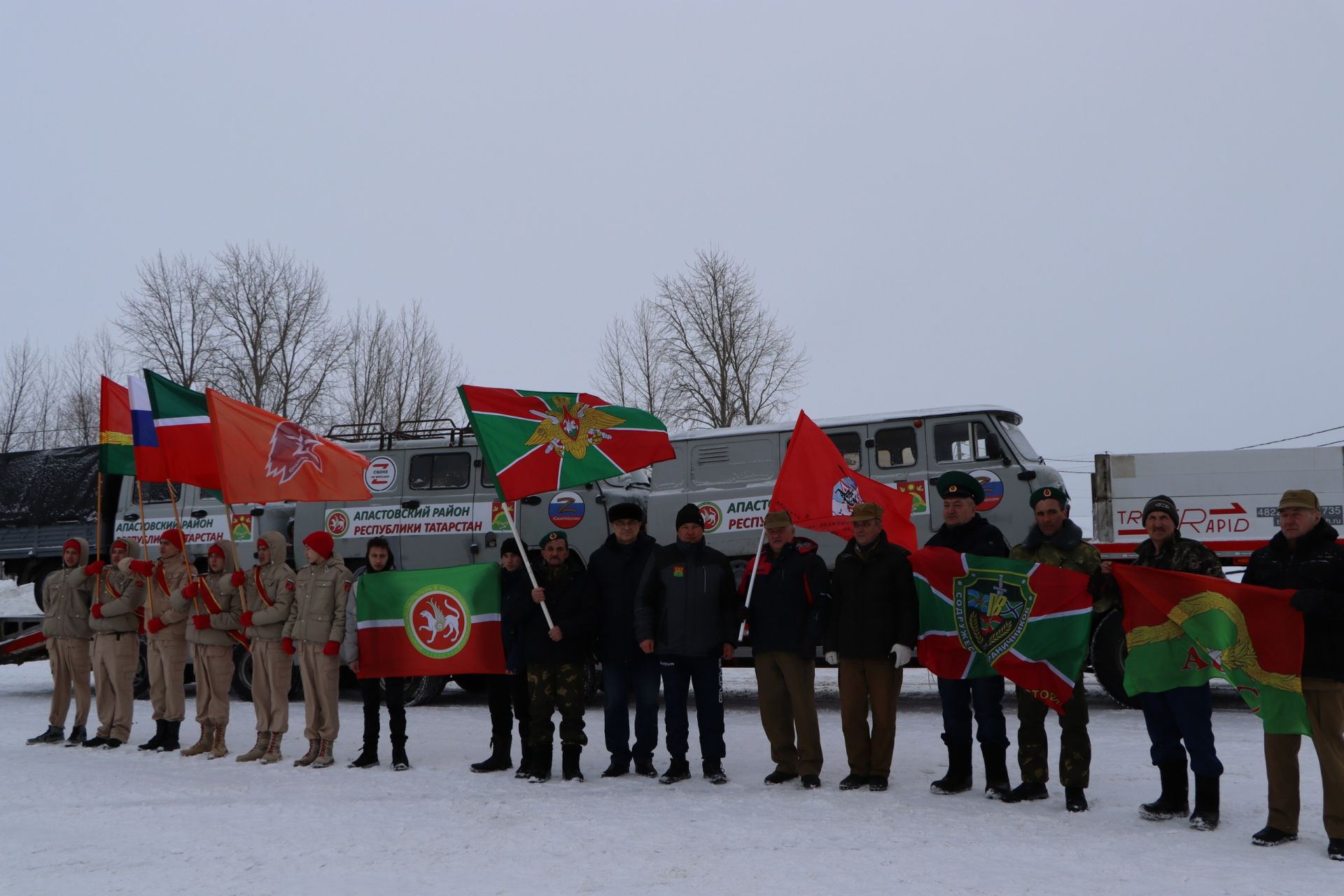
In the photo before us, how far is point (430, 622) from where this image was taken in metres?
9.15

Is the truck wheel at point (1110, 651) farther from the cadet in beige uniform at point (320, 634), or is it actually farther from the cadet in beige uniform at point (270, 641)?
the cadet in beige uniform at point (270, 641)

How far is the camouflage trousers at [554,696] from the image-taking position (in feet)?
26.7

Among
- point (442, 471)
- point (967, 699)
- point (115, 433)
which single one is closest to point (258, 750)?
point (115, 433)

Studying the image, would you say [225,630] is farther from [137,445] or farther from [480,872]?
[480,872]

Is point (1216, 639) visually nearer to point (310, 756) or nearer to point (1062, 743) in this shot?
point (1062, 743)

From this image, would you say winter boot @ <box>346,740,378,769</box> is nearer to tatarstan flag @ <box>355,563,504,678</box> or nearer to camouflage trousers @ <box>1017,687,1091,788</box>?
tatarstan flag @ <box>355,563,504,678</box>

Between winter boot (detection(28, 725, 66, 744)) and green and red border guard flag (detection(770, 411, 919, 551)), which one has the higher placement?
green and red border guard flag (detection(770, 411, 919, 551))

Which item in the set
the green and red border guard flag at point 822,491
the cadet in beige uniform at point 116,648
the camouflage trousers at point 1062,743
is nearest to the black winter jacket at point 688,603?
the green and red border guard flag at point 822,491

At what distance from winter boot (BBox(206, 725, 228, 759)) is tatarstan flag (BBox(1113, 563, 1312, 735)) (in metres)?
7.16

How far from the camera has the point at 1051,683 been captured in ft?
22.6

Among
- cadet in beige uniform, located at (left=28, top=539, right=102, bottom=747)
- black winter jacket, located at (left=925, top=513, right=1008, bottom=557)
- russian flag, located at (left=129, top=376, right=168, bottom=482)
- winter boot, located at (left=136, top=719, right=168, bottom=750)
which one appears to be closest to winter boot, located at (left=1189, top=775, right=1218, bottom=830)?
black winter jacket, located at (left=925, top=513, right=1008, bottom=557)

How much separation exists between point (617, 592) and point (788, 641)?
135cm

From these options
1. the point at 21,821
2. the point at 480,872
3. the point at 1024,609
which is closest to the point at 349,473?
the point at 21,821

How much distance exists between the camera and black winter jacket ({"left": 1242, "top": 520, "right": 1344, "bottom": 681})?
557cm
